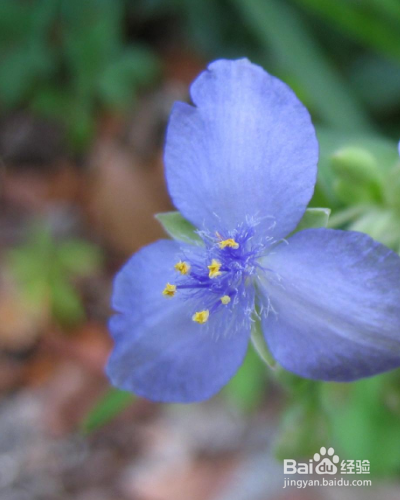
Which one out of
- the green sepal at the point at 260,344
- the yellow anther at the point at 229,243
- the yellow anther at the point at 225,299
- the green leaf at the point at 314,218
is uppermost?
the green leaf at the point at 314,218

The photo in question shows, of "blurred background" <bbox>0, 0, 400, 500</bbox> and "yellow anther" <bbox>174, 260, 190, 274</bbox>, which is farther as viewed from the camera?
"blurred background" <bbox>0, 0, 400, 500</bbox>

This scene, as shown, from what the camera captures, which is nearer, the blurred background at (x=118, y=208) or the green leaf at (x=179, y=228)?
the green leaf at (x=179, y=228)

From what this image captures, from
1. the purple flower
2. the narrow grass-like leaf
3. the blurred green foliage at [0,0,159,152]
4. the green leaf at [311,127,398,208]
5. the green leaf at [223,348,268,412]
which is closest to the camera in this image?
the purple flower

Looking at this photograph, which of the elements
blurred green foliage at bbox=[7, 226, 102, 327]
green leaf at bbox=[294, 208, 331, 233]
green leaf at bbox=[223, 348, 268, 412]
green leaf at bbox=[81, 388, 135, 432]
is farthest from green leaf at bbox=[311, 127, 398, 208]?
blurred green foliage at bbox=[7, 226, 102, 327]

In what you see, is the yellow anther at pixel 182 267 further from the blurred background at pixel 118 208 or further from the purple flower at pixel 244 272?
the blurred background at pixel 118 208

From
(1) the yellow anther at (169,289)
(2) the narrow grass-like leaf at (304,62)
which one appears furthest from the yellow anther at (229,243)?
(2) the narrow grass-like leaf at (304,62)

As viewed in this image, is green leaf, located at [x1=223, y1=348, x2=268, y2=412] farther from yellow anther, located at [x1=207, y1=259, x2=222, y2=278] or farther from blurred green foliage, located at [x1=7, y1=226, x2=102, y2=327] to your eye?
yellow anther, located at [x1=207, y1=259, x2=222, y2=278]

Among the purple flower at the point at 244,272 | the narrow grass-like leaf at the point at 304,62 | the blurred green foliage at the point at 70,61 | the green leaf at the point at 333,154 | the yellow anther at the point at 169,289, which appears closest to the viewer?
the purple flower at the point at 244,272

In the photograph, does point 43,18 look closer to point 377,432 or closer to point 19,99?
point 19,99

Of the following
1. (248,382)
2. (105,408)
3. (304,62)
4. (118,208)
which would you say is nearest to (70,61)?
(118,208)
